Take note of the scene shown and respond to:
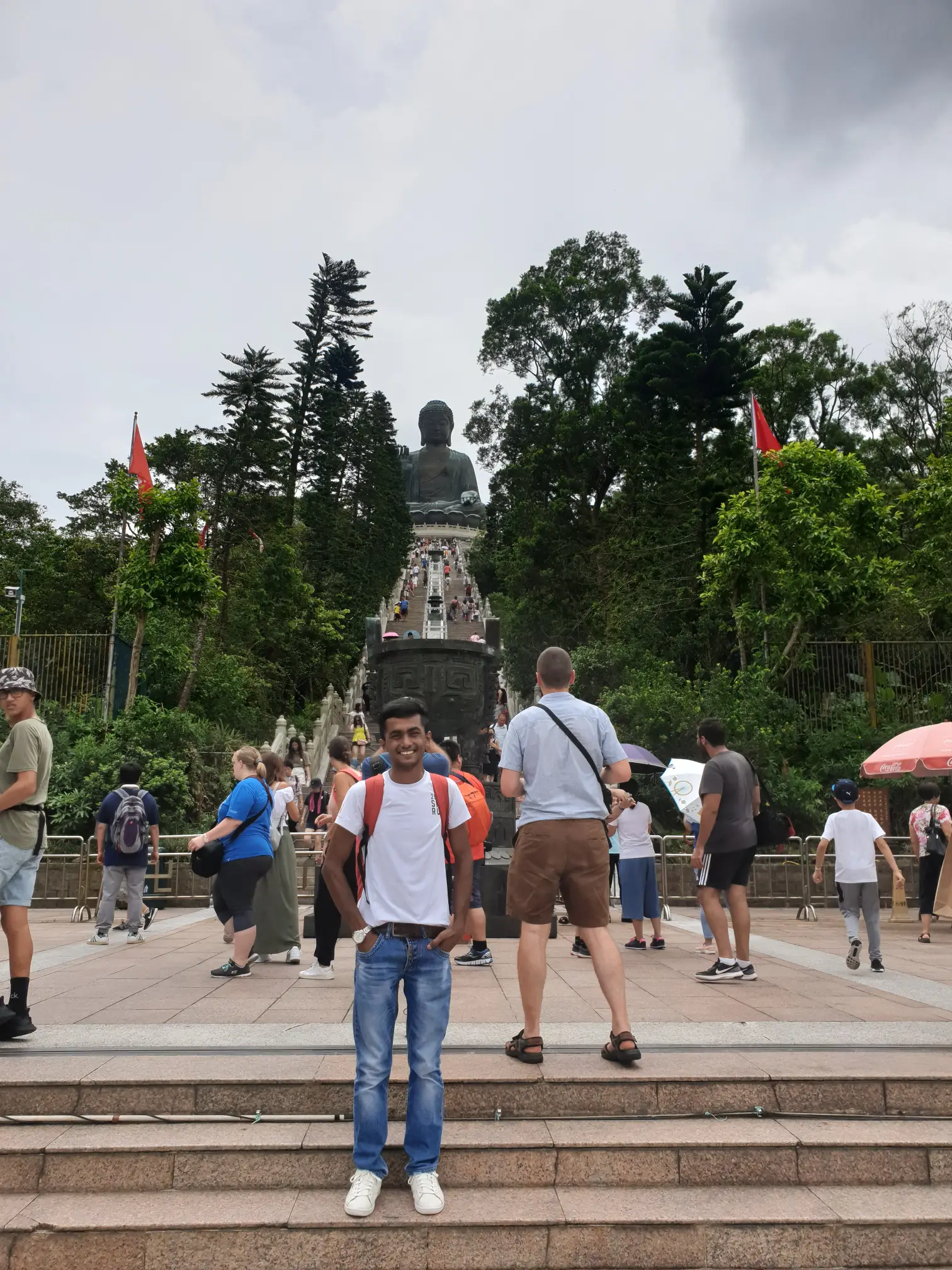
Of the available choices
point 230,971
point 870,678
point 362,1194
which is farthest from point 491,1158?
point 870,678

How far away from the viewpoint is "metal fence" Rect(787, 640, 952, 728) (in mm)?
19172

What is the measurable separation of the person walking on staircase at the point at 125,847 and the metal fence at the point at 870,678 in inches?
553

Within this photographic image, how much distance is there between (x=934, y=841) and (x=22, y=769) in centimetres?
877

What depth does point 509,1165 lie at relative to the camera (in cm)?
352

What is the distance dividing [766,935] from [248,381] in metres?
25.5

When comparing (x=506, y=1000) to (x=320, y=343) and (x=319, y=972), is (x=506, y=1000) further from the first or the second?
(x=320, y=343)

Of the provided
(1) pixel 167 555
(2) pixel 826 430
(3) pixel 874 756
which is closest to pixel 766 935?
(3) pixel 874 756

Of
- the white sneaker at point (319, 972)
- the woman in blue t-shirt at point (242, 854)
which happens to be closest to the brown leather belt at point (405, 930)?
the woman in blue t-shirt at point (242, 854)

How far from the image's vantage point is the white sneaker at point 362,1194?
3.18 m

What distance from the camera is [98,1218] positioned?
3.25 meters

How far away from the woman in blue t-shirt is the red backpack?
325 centimetres

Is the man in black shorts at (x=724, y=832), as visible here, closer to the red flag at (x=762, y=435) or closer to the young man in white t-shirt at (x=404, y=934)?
the young man in white t-shirt at (x=404, y=934)

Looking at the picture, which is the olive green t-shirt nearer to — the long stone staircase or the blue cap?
the long stone staircase

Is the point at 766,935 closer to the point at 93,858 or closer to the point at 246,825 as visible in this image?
the point at 246,825
